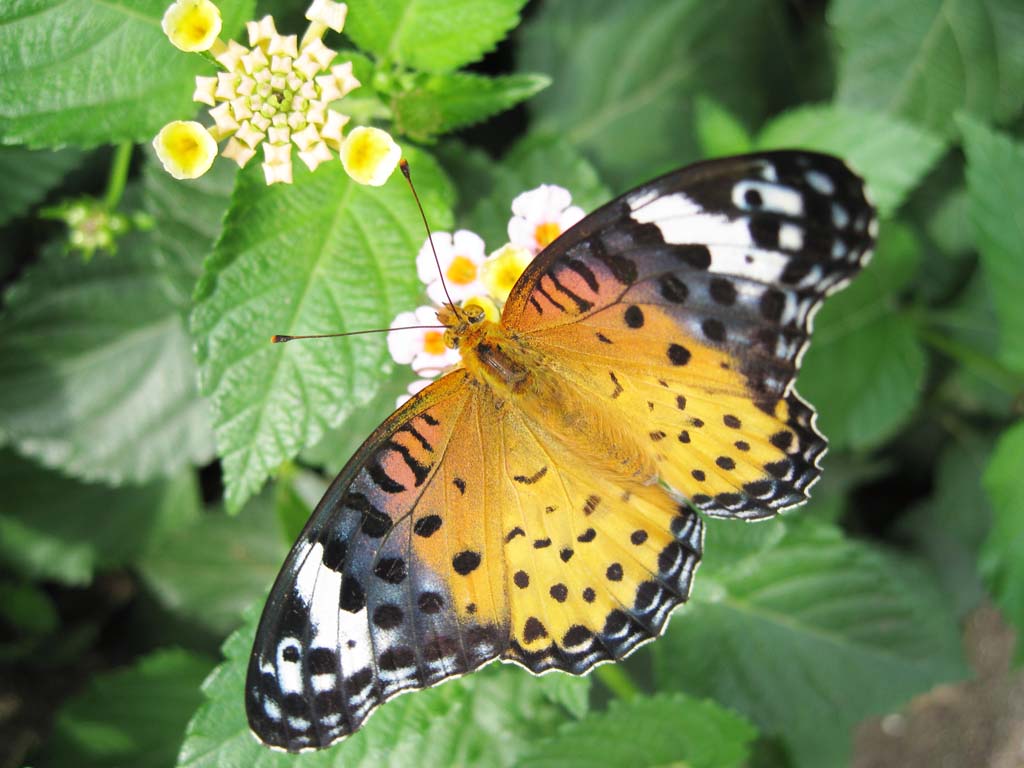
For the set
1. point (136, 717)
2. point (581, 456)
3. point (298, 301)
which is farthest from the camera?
point (136, 717)

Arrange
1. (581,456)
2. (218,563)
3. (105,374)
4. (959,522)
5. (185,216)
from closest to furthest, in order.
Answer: (581,456)
(185,216)
(105,374)
(218,563)
(959,522)

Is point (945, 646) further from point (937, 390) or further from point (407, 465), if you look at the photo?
point (407, 465)

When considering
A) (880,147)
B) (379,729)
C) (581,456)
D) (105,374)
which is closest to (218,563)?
(105,374)

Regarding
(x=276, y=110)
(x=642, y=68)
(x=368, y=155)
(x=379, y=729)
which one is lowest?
(x=379, y=729)

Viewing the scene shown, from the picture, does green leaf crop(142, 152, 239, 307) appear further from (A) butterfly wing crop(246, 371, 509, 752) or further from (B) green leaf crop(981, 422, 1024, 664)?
(B) green leaf crop(981, 422, 1024, 664)

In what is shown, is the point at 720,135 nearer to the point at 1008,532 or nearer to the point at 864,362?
the point at 864,362

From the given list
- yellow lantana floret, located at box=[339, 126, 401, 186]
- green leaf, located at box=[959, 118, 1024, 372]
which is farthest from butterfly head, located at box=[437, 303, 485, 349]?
green leaf, located at box=[959, 118, 1024, 372]
